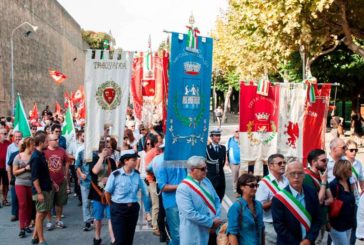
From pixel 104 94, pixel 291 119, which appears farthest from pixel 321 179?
pixel 104 94

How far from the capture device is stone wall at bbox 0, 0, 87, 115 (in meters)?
28.1

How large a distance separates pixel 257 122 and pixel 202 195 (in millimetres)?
3711

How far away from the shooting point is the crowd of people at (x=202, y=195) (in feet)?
16.1

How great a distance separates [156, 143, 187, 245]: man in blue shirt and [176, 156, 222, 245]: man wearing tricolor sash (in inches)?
45.2

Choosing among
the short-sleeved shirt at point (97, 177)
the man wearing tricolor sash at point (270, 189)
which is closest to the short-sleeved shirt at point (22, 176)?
the short-sleeved shirt at point (97, 177)

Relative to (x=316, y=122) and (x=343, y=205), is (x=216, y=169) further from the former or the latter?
(x=343, y=205)

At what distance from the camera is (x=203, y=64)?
6879mm

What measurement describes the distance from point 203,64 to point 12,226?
5001mm

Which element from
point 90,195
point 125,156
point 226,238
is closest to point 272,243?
point 226,238

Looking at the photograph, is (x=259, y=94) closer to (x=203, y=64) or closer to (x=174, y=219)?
(x=203, y=64)

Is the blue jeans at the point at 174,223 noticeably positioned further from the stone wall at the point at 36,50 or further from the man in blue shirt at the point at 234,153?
the stone wall at the point at 36,50

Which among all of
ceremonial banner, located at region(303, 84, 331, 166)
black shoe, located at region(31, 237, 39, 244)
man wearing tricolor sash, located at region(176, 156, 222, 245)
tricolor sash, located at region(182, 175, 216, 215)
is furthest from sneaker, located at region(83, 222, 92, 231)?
tricolor sash, located at region(182, 175, 216, 215)

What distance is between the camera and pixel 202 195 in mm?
5418

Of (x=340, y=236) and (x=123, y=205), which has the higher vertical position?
(x=123, y=205)
